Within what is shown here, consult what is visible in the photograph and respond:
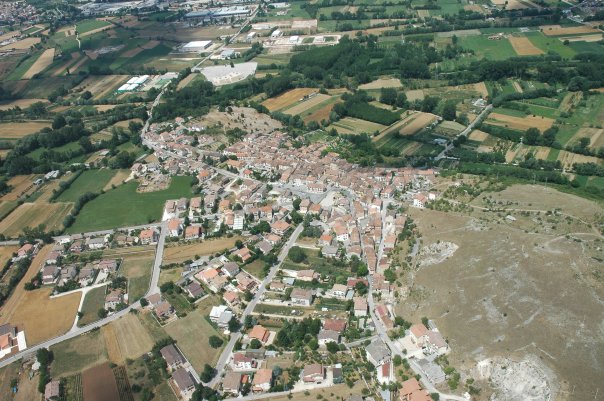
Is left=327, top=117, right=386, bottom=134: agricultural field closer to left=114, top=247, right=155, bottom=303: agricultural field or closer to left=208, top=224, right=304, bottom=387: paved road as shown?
left=208, top=224, right=304, bottom=387: paved road

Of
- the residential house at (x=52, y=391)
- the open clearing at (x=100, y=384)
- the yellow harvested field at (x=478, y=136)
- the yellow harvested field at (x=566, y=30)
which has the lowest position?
the open clearing at (x=100, y=384)

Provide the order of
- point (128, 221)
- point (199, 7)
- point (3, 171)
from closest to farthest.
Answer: point (128, 221)
point (3, 171)
point (199, 7)

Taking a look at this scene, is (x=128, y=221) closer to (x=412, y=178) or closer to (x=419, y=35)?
(x=412, y=178)

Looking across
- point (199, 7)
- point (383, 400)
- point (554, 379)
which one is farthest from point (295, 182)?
point (199, 7)

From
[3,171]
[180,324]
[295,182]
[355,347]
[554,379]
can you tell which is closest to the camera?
[554,379]

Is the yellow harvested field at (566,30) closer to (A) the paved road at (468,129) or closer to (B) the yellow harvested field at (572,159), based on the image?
(A) the paved road at (468,129)

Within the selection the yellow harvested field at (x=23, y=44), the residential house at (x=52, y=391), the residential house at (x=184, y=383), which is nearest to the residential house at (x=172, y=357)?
the residential house at (x=184, y=383)

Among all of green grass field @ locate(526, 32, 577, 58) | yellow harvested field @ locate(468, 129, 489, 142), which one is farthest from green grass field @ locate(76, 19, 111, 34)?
yellow harvested field @ locate(468, 129, 489, 142)
